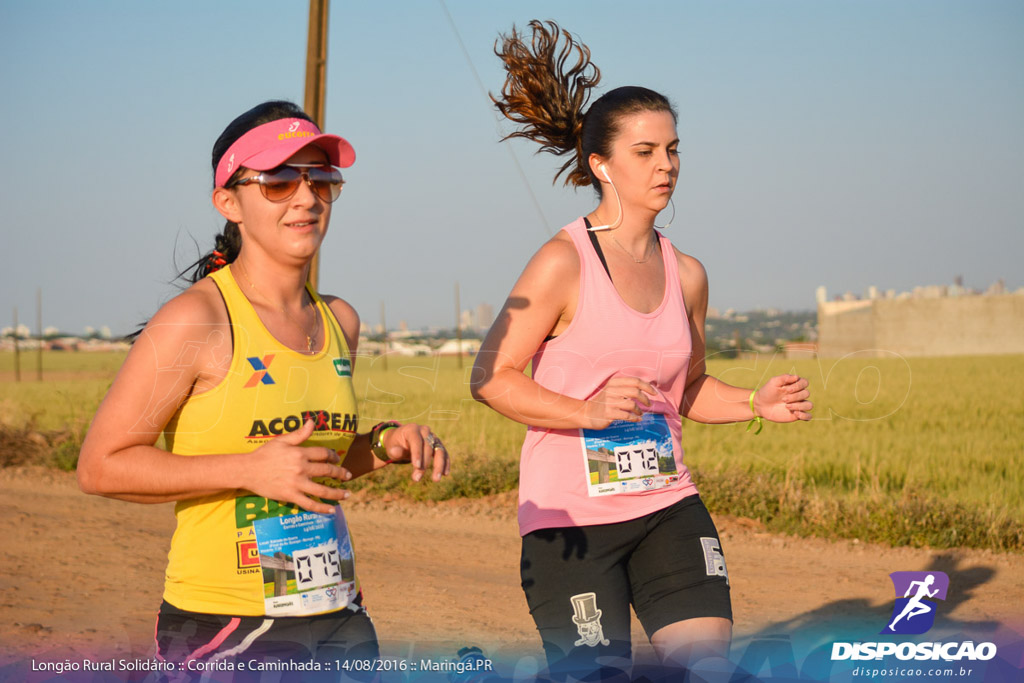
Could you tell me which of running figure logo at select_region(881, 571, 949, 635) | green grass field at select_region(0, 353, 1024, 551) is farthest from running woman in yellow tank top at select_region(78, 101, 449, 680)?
running figure logo at select_region(881, 571, 949, 635)

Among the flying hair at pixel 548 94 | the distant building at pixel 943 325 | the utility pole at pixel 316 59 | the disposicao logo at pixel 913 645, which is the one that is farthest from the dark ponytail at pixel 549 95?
the distant building at pixel 943 325

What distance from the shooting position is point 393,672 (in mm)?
2701

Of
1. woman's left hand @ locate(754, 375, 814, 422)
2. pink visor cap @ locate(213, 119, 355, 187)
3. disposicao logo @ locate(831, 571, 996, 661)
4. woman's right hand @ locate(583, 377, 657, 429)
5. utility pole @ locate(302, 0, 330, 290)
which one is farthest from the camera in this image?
utility pole @ locate(302, 0, 330, 290)

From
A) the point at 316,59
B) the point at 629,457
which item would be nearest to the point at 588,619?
the point at 629,457

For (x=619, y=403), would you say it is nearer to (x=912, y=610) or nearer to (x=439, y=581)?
(x=912, y=610)

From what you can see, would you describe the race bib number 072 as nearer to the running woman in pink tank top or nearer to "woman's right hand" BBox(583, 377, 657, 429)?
the running woman in pink tank top

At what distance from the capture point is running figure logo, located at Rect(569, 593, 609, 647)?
282 cm

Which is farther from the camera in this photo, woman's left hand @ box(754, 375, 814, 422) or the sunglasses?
woman's left hand @ box(754, 375, 814, 422)

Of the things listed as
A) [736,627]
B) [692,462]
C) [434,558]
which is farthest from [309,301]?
[692,462]

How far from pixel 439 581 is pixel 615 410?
3844 mm

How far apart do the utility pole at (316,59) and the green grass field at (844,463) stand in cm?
258

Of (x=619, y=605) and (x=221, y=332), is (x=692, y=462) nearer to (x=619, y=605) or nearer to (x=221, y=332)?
(x=619, y=605)

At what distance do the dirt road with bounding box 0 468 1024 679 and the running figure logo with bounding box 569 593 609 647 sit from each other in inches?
70.3

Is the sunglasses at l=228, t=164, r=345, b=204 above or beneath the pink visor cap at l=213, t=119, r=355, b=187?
beneath
